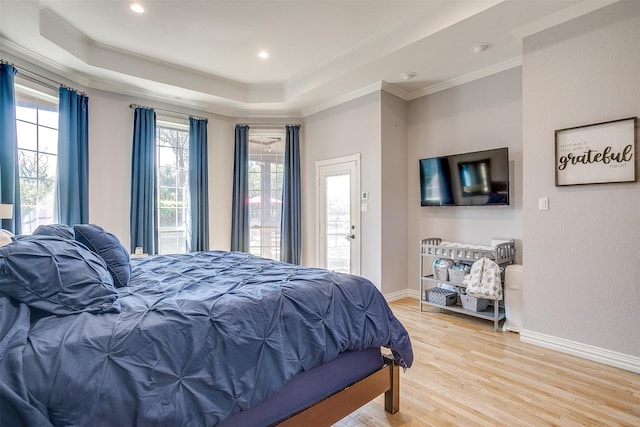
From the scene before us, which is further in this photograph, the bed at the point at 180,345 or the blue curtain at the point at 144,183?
the blue curtain at the point at 144,183

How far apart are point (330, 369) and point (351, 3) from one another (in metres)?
2.98

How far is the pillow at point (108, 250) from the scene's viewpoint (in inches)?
75.2

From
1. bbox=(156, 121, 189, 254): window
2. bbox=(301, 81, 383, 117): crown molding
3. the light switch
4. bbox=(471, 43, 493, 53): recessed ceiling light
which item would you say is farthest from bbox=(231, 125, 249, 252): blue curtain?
the light switch

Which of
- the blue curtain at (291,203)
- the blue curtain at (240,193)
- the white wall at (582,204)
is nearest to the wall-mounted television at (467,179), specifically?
the white wall at (582,204)

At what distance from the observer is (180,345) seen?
122 centimetres

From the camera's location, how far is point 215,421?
3.89 feet

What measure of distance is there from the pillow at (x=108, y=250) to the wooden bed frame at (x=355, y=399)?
1278 mm

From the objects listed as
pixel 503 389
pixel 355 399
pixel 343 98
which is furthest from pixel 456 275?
pixel 343 98

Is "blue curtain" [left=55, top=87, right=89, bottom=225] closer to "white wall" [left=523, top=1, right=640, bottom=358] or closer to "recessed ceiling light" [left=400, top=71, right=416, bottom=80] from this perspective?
"recessed ceiling light" [left=400, top=71, right=416, bottom=80]

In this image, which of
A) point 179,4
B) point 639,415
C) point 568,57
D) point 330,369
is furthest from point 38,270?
point 568,57

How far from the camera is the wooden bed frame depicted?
4.98 ft

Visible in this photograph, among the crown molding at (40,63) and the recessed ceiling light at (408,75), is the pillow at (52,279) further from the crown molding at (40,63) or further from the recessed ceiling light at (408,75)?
the recessed ceiling light at (408,75)

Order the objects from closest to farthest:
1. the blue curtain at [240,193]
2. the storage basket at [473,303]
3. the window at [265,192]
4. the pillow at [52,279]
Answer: the pillow at [52,279] < the storage basket at [473,303] < the blue curtain at [240,193] < the window at [265,192]

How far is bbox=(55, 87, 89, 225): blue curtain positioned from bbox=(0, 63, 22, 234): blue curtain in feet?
1.61
